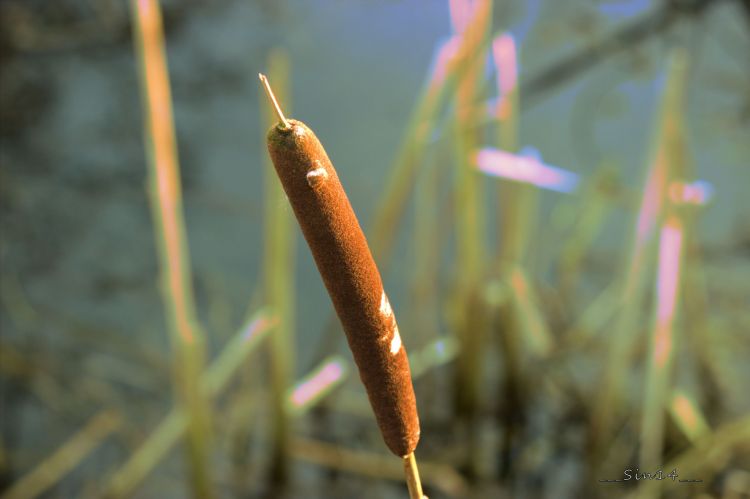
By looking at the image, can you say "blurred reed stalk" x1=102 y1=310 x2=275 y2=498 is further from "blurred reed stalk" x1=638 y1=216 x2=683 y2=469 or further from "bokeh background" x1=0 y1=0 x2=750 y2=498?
"blurred reed stalk" x1=638 y1=216 x2=683 y2=469

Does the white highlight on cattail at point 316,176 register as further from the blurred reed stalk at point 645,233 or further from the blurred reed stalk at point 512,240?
the blurred reed stalk at point 512,240

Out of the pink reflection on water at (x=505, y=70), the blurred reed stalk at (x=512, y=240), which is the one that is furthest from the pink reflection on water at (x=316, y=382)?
the pink reflection on water at (x=505, y=70)

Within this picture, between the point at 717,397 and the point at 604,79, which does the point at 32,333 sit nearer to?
the point at 717,397

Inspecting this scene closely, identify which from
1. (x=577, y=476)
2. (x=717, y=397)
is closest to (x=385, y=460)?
(x=577, y=476)

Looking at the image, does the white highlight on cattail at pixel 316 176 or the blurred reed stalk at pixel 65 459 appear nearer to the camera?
the white highlight on cattail at pixel 316 176

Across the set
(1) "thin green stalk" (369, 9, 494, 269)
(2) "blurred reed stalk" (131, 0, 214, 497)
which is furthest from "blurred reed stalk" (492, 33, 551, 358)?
(2) "blurred reed stalk" (131, 0, 214, 497)

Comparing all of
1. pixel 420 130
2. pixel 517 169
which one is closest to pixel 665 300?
pixel 517 169
